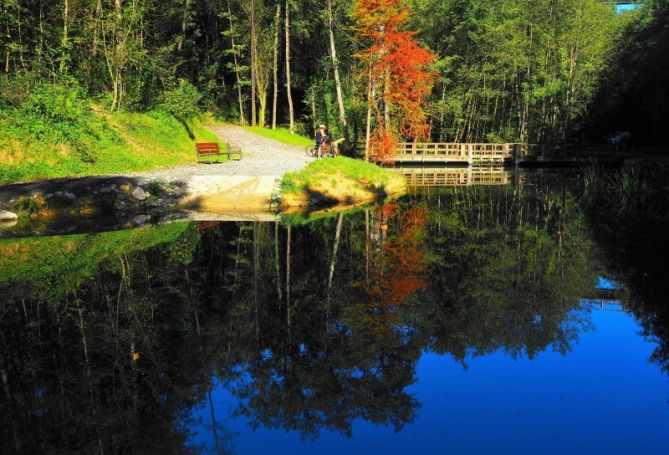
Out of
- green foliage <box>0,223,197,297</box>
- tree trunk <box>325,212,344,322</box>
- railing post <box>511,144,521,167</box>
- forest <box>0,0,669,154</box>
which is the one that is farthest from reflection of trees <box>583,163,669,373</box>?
railing post <box>511,144,521,167</box>

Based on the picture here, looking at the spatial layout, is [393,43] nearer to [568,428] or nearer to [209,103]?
[209,103]

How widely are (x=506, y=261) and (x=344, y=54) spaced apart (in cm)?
3124

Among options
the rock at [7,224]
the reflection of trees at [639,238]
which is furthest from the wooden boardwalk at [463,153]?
the rock at [7,224]

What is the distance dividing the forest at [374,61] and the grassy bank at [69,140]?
2152mm

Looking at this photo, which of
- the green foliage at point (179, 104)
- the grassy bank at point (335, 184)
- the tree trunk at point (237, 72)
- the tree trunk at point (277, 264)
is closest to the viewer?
the tree trunk at point (277, 264)

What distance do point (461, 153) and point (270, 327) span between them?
36.3m

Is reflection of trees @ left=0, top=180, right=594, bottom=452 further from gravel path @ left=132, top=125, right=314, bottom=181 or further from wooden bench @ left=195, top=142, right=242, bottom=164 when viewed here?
wooden bench @ left=195, top=142, right=242, bottom=164

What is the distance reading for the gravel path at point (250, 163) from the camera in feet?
72.2

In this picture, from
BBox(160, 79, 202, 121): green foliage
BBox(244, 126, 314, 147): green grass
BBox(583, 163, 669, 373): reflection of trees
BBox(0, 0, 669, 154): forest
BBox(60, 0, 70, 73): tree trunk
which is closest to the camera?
BBox(583, 163, 669, 373): reflection of trees

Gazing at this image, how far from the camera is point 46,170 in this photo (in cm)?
2062

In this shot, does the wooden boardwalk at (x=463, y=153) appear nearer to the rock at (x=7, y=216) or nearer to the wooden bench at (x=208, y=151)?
the wooden bench at (x=208, y=151)

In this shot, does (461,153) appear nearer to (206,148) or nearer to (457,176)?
(457,176)

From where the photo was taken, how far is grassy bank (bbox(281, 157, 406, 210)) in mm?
20359

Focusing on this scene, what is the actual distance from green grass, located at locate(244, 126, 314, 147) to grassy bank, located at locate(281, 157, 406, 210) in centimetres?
1548
